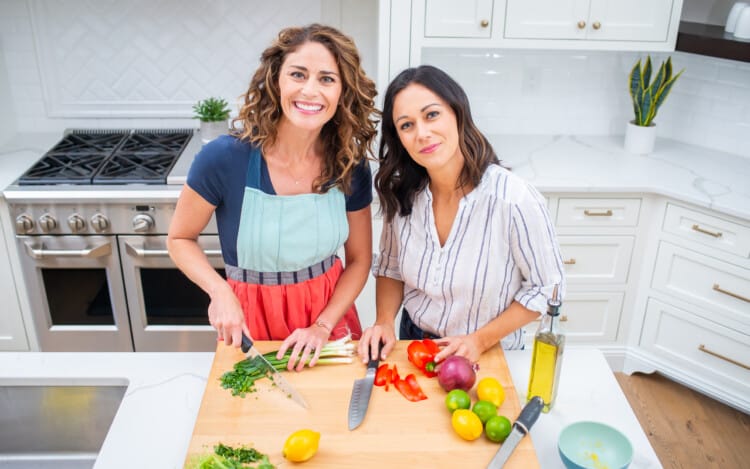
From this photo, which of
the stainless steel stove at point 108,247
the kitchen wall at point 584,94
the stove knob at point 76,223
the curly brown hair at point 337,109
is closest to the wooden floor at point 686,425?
the kitchen wall at point 584,94

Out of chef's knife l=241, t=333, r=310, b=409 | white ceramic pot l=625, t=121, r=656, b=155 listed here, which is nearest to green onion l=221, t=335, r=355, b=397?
chef's knife l=241, t=333, r=310, b=409

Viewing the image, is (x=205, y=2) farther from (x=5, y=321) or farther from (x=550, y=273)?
(x=550, y=273)

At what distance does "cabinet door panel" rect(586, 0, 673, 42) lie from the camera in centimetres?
292

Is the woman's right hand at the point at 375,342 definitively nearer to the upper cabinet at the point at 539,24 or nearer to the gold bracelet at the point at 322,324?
the gold bracelet at the point at 322,324

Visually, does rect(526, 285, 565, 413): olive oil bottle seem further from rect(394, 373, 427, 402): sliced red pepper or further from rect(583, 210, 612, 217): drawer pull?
rect(583, 210, 612, 217): drawer pull

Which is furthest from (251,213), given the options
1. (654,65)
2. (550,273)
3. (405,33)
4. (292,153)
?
(654,65)

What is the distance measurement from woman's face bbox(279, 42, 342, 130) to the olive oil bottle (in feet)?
2.35

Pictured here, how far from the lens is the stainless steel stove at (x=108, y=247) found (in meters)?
2.81

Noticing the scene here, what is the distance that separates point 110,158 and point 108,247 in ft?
1.41

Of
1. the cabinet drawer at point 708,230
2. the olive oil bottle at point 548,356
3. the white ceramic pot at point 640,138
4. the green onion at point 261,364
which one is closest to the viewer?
the olive oil bottle at point 548,356

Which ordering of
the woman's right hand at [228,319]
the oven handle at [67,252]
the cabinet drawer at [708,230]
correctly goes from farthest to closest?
the oven handle at [67,252] → the cabinet drawer at [708,230] → the woman's right hand at [228,319]

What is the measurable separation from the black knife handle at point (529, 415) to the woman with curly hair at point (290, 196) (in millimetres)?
511

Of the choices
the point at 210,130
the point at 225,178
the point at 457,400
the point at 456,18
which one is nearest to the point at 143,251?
the point at 210,130

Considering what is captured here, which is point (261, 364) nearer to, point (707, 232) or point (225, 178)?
point (225, 178)
